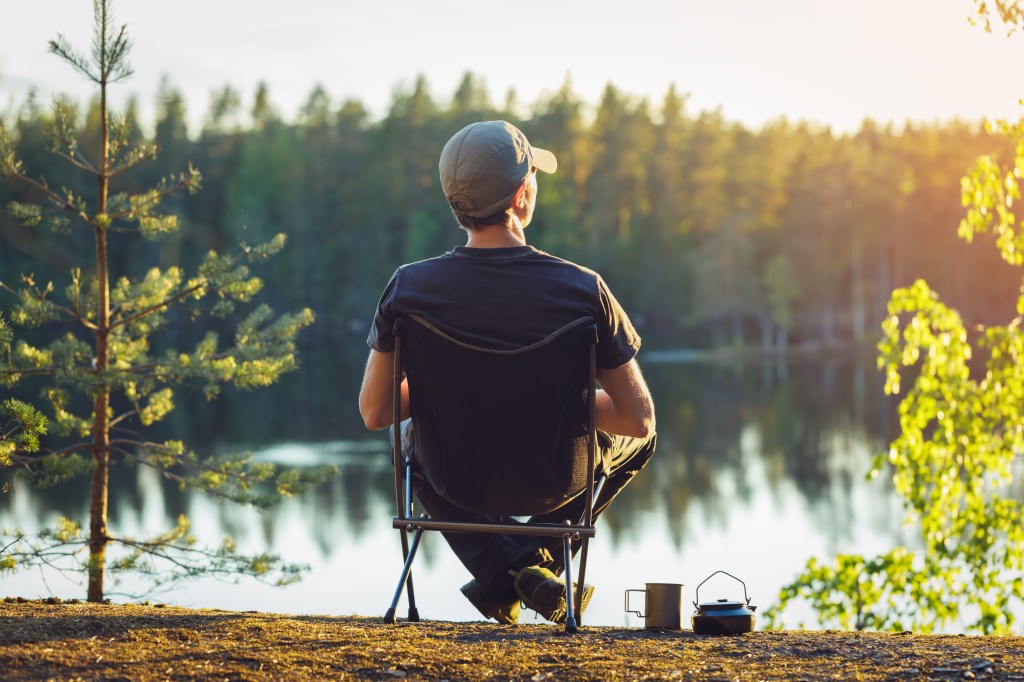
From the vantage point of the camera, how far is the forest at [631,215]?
5284 cm

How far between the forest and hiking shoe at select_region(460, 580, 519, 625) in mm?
47604

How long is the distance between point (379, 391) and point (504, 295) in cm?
46

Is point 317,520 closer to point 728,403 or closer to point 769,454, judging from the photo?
point 769,454

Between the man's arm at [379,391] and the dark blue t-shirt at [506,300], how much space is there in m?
0.16

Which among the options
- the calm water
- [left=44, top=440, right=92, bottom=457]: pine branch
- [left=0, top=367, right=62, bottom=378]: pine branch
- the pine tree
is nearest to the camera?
[left=0, top=367, right=62, bottom=378]: pine branch

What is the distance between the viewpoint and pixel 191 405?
35188mm

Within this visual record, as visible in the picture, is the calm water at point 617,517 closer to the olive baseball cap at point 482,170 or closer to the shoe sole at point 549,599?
the shoe sole at point 549,599

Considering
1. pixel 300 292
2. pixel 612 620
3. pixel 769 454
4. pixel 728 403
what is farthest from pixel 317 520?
pixel 300 292

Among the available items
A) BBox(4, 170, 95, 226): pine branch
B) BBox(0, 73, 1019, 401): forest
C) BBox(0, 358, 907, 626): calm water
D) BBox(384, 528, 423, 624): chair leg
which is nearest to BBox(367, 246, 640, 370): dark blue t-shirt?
BBox(384, 528, 423, 624): chair leg

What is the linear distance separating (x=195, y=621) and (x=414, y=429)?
0.78 metres

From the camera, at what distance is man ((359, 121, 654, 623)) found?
3021mm

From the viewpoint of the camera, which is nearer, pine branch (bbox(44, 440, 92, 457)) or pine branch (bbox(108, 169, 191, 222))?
pine branch (bbox(44, 440, 92, 457))

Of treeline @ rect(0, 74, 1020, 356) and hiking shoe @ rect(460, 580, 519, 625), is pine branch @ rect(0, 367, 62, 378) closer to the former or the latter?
hiking shoe @ rect(460, 580, 519, 625)

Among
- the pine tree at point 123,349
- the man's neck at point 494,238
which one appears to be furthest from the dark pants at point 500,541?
the pine tree at point 123,349
